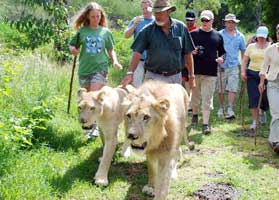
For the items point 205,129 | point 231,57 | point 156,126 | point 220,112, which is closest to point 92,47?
point 205,129

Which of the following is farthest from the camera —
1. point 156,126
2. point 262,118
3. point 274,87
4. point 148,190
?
point 262,118

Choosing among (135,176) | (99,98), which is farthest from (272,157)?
(99,98)

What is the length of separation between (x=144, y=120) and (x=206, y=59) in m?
4.72

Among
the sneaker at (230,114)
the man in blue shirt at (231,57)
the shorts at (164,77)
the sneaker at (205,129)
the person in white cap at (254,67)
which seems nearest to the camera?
the shorts at (164,77)

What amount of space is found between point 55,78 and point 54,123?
254 centimetres

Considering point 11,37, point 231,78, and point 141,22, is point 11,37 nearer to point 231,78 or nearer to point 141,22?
point 141,22

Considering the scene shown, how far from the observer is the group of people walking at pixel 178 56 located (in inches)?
241

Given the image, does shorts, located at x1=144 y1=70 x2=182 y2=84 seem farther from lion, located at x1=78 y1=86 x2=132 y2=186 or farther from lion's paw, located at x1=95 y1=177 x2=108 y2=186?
lion's paw, located at x1=95 y1=177 x2=108 y2=186

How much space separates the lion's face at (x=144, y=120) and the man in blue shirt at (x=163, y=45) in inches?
57.6

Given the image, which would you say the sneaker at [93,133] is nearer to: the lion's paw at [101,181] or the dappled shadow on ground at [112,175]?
the dappled shadow on ground at [112,175]

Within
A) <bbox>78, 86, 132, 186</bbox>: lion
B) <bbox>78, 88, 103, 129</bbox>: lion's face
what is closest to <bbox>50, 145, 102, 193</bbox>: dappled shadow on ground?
<bbox>78, 86, 132, 186</bbox>: lion

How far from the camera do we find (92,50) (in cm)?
716

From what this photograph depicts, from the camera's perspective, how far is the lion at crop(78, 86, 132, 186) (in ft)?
18.6

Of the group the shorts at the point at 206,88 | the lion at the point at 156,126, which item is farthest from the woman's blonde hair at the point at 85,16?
the shorts at the point at 206,88
